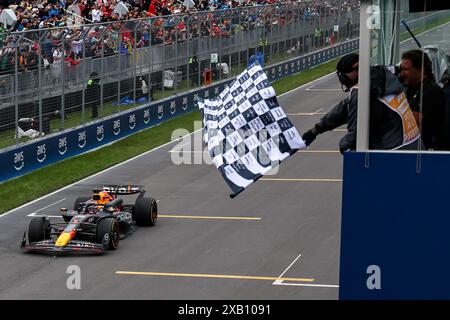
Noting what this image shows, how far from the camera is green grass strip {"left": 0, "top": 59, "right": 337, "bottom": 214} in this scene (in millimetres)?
23750

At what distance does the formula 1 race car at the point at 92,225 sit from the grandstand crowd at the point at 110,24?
674cm

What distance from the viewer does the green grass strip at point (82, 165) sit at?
23.8 meters

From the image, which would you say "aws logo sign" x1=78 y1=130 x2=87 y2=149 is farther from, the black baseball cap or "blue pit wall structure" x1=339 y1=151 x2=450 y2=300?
"blue pit wall structure" x1=339 y1=151 x2=450 y2=300

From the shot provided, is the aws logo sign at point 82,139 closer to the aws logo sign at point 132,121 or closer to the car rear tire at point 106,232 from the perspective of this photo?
the aws logo sign at point 132,121

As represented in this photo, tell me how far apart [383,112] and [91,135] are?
73.6 feet

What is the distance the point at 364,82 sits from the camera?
326 inches

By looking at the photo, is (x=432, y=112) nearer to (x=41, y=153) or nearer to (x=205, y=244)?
(x=205, y=244)

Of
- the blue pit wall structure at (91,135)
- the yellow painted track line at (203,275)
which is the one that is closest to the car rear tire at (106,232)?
the yellow painted track line at (203,275)

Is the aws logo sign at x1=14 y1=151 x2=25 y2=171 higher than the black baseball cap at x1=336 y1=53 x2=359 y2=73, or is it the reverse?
the black baseball cap at x1=336 y1=53 x2=359 y2=73

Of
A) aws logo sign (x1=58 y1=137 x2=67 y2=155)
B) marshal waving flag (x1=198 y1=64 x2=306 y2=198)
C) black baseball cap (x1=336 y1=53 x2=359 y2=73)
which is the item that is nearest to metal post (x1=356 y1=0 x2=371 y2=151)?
black baseball cap (x1=336 y1=53 x2=359 y2=73)

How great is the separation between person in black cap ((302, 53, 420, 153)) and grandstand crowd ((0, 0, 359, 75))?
17.6 metres

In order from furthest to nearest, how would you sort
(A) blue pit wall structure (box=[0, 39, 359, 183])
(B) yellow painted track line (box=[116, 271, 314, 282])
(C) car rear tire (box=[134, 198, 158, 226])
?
(A) blue pit wall structure (box=[0, 39, 359, 183]) → (C) car rear tire (box=[134, 198, 158, 226]) → (B) yellow painted track line (box=[116, 271, 314, 282])

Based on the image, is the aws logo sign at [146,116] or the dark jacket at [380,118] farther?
the aws logo sign at [146,116]
